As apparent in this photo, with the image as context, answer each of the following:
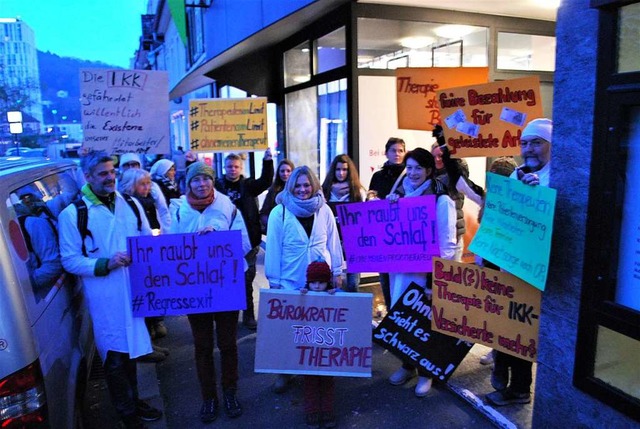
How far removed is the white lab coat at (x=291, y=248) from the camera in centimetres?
372

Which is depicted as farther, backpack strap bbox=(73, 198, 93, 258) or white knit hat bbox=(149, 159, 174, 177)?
white knit hat bbox=(149, 159, 174, 177)

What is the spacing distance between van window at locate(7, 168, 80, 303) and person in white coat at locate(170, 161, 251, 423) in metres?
0.86

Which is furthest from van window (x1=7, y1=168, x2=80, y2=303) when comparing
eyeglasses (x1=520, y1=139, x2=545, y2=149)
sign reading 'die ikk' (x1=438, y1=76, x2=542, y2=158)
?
sign reading 'die ikk' (x1=438, y1=76, x2=542, y2=158)

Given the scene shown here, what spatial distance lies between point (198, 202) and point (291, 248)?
2.49ft

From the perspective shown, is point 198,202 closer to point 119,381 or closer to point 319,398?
point 119,381

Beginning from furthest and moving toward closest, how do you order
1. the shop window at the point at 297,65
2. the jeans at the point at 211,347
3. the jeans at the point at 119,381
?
1. the shop window at the point at 297,65
2. the jeans at the point at 211,347
3. the jeans at the point at 119,381

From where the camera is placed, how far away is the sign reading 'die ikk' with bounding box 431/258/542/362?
10.4 ft

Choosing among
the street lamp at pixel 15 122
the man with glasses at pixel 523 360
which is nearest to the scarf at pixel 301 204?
the man with glasses at pixel 523 360

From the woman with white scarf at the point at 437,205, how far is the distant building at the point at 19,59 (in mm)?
9983

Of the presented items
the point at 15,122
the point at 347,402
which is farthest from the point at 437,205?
the point at 15,122

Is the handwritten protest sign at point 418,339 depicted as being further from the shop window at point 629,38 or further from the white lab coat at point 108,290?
the shop window at point 629,38

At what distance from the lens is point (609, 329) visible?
2445mm

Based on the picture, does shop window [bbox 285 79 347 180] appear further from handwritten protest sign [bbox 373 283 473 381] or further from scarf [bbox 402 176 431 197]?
handwritten protest sign [bbox 373 283 473 381]

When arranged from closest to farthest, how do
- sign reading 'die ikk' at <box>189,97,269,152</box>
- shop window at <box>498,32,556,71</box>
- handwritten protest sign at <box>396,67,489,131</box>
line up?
handwritten protest sign at <box>396,67,489,131</box> < sign reading 'die ikk' at <box>189,97,269,152</box> < shop window at <box>498,32,556,71</box>
